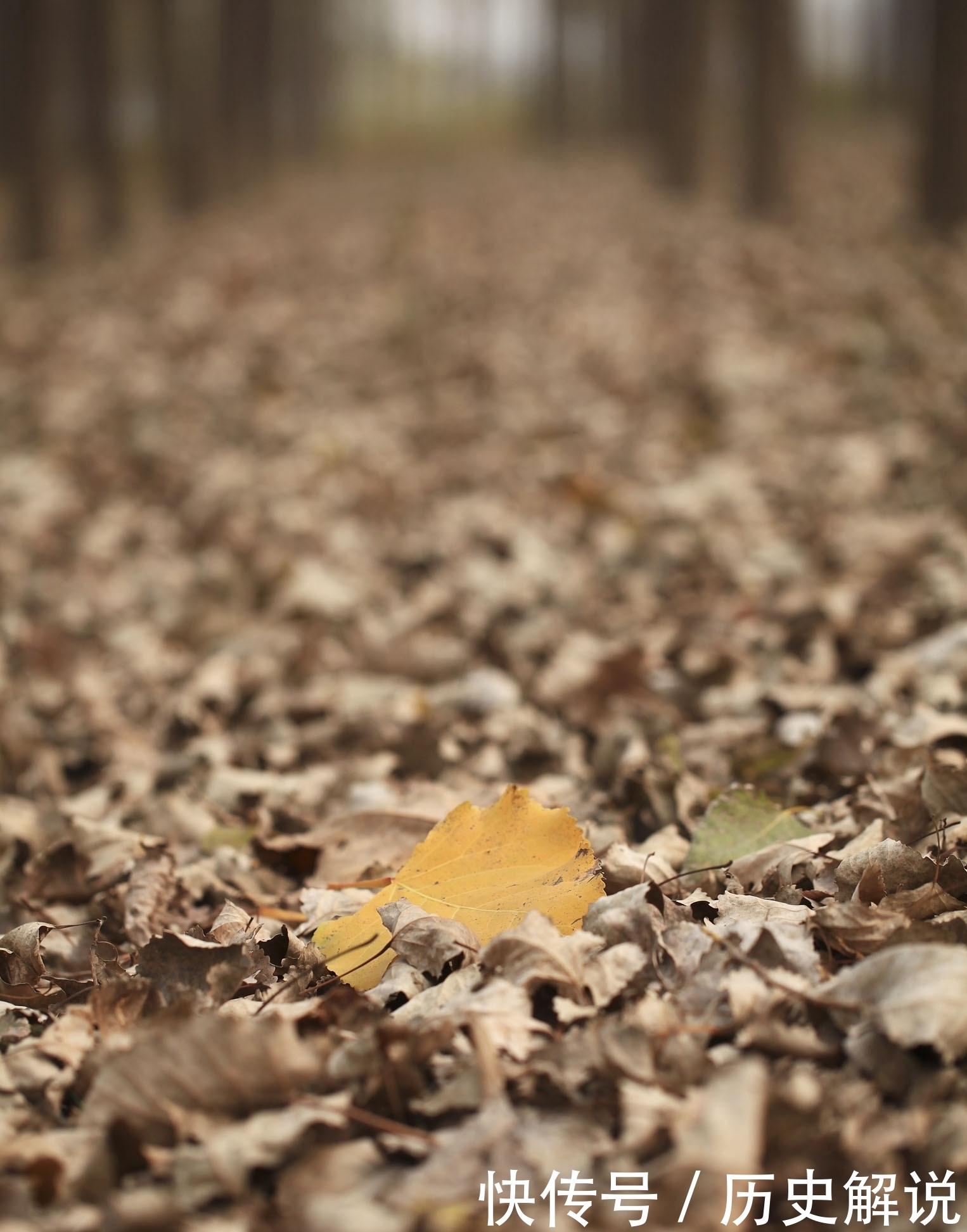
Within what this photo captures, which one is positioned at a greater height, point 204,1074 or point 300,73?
point 300,73

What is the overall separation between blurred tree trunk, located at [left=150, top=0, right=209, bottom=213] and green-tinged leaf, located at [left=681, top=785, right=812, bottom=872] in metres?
15.3

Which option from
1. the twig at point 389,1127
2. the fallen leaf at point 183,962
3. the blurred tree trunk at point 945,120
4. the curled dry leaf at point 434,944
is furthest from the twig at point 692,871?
the blurred tree trunk at point 945,120

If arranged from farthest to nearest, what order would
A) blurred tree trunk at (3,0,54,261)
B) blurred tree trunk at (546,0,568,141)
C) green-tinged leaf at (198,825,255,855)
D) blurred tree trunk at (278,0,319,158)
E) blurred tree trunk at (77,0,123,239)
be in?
blurred tree trunk at (278,0,319,158) < blurred tree trunk at (546,0,568,141) < blurred tree trunk at (77,0,123,239) < blurred tree trunk at (3,0,54,261) < green-tinged leaf at (198,825,255,855)

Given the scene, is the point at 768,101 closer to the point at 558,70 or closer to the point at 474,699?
the point at 474,699

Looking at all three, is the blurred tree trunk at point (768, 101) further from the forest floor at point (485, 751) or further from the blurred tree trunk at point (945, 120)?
the forest floor at point (485, 751)

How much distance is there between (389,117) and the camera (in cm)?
4916

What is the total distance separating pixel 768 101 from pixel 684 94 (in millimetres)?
4203

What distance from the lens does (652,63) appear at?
2055 centimetres

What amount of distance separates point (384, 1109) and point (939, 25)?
8.83 meters

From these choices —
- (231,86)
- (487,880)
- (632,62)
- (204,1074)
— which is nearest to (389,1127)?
(204,1074)

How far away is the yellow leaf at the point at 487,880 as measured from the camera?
1566 mm

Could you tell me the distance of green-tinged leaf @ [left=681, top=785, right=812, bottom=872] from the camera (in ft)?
5.78

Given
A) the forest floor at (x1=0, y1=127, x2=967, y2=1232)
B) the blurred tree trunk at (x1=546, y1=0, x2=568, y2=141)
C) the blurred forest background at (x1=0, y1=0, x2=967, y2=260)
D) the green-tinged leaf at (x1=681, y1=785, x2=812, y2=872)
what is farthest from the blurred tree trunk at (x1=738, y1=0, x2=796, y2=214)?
the blurred tree trunk at (x1=546, y1=0, x2=568, y2=141)

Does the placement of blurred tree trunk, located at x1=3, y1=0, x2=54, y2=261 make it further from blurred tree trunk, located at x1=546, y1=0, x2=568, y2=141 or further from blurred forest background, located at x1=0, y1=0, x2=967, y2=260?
blurred tree trunk, located at x1=546, y1=0, x2=568, y2=141
